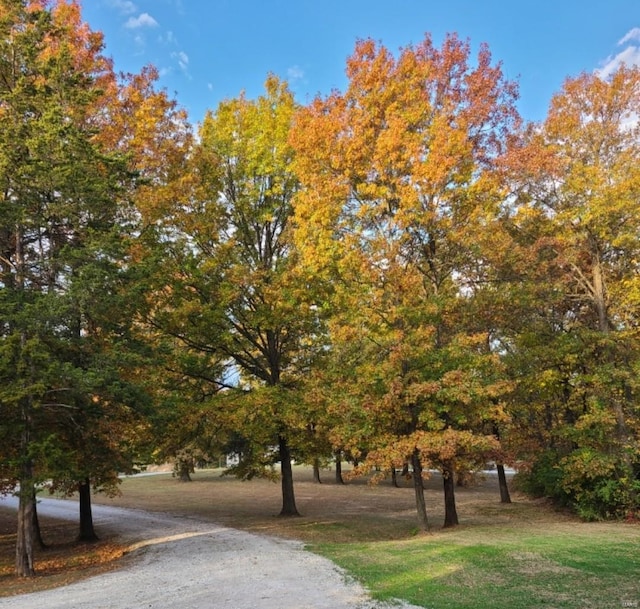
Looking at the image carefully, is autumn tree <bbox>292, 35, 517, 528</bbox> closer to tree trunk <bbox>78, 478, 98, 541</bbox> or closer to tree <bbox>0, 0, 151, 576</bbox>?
tree <bbox>0, 0, 151, 576</bbox>

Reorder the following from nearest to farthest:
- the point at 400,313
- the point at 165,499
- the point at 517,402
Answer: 1. the point at 400,313
2. the point at 517,402
3. the point at 165,499

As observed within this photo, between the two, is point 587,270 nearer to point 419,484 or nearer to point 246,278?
point 419,484

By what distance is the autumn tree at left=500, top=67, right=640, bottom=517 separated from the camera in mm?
15430

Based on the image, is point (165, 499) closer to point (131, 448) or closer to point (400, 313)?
point (131, 448)

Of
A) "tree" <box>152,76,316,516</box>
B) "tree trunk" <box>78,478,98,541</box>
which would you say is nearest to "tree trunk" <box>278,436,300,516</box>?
"tree" <box>152,76,316,516</box>

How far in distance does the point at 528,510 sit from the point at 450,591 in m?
14.4

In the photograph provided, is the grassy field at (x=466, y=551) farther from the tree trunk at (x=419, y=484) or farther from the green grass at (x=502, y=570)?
the tree trunk at (x=419, y=484)

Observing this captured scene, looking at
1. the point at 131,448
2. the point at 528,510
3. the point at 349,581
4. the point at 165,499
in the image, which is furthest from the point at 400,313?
the point at 165,499

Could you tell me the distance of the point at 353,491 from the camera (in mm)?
30656

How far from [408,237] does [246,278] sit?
580 centimetres

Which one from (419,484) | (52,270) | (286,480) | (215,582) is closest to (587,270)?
(419,484)

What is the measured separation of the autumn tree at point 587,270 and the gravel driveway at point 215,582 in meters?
9.62

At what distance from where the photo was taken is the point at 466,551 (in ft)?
31.8

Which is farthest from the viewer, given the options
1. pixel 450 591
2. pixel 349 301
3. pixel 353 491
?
pixel 353 491
